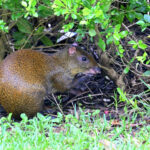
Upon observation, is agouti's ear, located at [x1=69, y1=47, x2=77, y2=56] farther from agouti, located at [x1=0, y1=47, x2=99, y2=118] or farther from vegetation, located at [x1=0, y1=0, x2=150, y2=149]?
vegetation, located at [x1=0, y1=0, x2=150, y2=149]

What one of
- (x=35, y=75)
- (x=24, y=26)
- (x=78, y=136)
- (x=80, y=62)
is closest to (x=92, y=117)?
(x=78, y=136)

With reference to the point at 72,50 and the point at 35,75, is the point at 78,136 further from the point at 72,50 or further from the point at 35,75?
the point at 72,50

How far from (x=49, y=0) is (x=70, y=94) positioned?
76.2 inches

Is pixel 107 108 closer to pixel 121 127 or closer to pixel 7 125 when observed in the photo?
pixel 121 127

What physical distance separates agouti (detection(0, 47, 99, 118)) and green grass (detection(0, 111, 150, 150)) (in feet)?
1.88

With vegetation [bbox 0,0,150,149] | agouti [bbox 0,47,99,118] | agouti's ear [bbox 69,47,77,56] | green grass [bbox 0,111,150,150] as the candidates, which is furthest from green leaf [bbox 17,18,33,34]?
green grass [bbox 0,111,150,150]

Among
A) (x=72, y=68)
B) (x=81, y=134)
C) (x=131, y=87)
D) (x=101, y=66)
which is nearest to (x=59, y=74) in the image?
(x=72, y=68)

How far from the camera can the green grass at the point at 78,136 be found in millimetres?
3791

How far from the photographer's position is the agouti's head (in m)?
6.08

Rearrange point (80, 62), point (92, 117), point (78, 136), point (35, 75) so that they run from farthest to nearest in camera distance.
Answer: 1. point (80, 62)
2. point (35, 75)
3. point (92, 117)
4. point (78, 136)

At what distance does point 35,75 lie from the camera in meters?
5.44

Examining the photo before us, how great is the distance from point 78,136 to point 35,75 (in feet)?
5.40

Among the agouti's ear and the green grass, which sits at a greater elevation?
the agouti's ear

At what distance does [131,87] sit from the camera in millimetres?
5836
